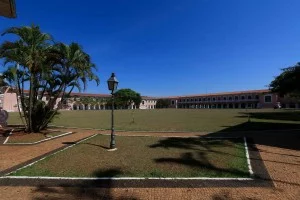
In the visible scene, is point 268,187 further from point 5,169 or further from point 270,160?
point 5,169

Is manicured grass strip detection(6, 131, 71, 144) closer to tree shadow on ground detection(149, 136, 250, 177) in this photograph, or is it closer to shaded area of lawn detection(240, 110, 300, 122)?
tree shadow on ground detection(149, 136, 250, 177)

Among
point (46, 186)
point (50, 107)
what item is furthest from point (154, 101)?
point (46, 186)

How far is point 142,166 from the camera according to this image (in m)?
7.26

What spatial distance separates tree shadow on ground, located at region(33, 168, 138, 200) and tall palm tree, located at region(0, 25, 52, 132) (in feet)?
28.2

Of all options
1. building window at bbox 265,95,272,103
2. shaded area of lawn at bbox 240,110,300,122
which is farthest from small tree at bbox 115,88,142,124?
shaded area of lawn at bbox 240,110,300,122

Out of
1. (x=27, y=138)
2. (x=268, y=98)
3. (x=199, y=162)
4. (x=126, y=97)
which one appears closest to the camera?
(x=199, y=162)

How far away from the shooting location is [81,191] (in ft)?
17.7

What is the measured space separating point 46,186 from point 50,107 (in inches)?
→ 415

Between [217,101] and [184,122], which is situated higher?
[217,101]

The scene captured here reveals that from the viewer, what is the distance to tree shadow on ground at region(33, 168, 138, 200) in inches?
201

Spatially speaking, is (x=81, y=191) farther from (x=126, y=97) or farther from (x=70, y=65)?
(x=126, y=97)

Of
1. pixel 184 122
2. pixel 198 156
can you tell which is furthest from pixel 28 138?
pixel 184 122

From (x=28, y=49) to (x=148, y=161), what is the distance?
360 inches

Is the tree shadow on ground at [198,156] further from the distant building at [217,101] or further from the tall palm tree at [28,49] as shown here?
the distant building at [217,101]
